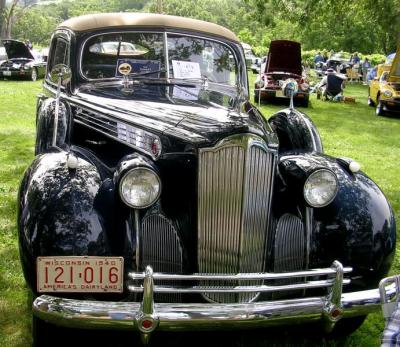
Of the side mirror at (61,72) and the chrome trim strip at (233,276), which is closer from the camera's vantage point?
the chrome trim strip at (233,276)

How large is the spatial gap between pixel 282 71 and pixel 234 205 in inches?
517

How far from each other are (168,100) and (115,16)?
1205 millimetres

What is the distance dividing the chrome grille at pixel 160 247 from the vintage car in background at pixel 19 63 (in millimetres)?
16906

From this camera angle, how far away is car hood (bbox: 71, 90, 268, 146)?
2.84m

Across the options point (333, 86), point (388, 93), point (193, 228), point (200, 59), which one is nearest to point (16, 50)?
point (333, 86)

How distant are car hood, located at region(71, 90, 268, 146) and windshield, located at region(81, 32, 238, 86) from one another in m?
0.32

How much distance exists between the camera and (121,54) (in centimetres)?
432

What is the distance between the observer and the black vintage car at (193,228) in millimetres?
2525

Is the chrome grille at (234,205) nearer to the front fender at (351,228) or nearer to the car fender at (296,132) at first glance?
the front fender at (351,228)

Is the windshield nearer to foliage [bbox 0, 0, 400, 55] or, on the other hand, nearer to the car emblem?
the car emblem

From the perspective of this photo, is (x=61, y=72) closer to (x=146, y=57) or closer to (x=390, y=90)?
(x=146, y=57)

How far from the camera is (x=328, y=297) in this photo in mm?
2615

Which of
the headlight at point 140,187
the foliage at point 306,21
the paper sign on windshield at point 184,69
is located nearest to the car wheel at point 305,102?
the foliage at point 306,21

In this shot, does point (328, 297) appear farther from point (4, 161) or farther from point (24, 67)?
point (24, 67)
